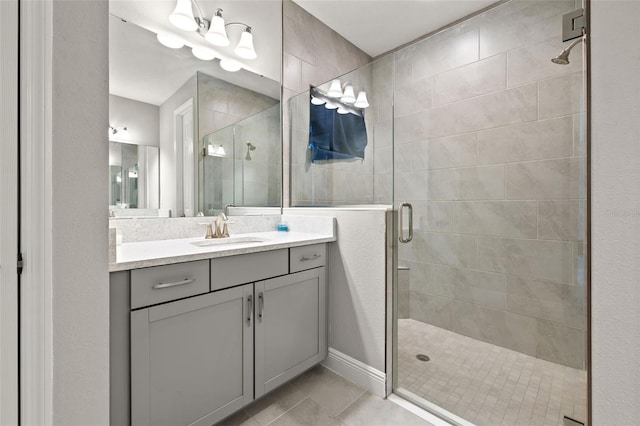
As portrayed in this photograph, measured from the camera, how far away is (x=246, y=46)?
6.45 feet

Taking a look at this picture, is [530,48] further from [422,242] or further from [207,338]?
[207,338]

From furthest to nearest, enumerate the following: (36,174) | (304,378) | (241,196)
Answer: (241,196) → (304,378) → (36,174)

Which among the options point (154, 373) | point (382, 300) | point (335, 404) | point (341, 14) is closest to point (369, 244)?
point (382, 300)

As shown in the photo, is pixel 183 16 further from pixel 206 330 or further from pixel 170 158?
pixel 206 330

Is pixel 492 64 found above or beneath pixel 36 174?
above

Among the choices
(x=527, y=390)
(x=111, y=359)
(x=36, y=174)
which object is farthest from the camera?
(x=527, y=390)

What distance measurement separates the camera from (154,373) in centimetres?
108

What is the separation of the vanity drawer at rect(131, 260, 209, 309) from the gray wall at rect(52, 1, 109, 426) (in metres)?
0.22

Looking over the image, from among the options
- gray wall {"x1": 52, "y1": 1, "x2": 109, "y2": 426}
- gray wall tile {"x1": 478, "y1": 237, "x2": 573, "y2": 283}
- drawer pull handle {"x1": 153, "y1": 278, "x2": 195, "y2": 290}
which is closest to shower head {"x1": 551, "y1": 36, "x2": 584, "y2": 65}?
gray wall tile {"x1": 478, "y1": 237, "x2": 573, "y2": 283}

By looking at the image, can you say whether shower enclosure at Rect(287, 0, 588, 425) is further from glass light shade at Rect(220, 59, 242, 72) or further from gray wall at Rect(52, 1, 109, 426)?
gray wall at Rect(52, 1, 109, 426)

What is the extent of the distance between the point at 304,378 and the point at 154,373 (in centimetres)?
97

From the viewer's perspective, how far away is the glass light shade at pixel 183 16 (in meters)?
1.63

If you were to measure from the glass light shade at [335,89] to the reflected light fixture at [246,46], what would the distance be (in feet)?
2.06

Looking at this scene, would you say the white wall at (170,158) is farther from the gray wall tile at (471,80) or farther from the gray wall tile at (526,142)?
the gray wall tile at (526,142)
